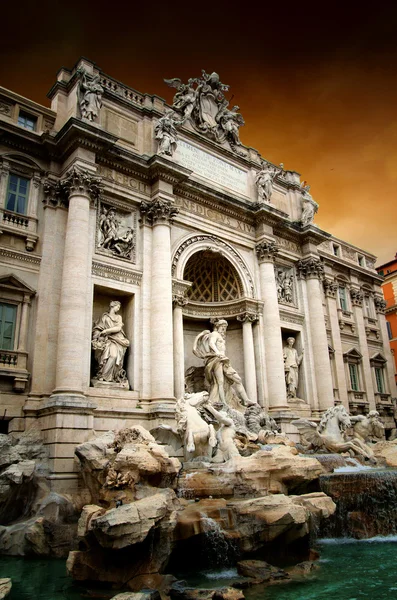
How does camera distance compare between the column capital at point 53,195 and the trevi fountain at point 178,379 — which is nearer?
the trevi fountain at point 178,379

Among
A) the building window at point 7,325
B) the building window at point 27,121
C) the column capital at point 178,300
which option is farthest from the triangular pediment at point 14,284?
the building window at point 27,121

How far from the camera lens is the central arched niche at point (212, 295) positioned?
67.0 ft

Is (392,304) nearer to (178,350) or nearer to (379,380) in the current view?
(379,380)

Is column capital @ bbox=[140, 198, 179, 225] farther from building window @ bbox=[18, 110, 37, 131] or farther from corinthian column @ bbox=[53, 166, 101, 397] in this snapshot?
building window @ bbox=[18, 110, 37, 131]

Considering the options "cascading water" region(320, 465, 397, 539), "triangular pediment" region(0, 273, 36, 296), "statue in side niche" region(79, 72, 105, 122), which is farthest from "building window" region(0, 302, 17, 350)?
"cascading water" region(320, 465, 397, 539)

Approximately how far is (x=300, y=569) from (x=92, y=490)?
509cm

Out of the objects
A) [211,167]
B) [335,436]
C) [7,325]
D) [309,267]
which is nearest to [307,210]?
[309,267]

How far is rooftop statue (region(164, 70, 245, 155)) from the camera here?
67.7 ft

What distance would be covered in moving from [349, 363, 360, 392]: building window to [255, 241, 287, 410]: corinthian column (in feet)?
25.8

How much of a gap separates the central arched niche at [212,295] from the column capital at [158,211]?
2.73 meters

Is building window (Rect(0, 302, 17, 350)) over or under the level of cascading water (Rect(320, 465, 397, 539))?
over

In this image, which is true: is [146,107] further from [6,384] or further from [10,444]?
[10,444]

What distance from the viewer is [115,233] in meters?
16.9

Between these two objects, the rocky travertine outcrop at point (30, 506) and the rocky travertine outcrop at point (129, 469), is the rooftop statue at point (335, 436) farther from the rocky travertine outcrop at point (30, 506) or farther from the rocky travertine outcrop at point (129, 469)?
the rocky travertine outcrop at point (30, 506)
